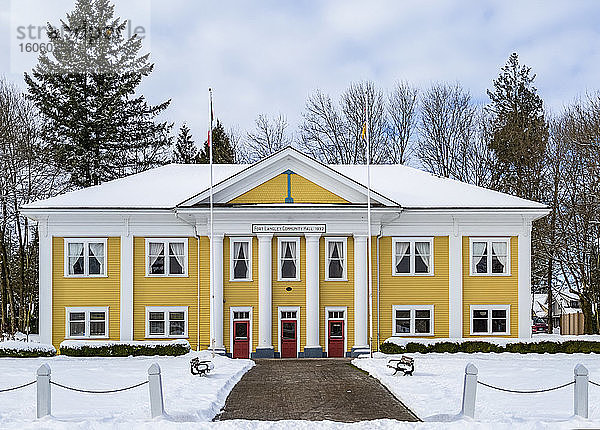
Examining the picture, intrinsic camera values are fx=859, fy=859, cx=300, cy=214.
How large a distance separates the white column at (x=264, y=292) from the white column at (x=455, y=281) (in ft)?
25.6

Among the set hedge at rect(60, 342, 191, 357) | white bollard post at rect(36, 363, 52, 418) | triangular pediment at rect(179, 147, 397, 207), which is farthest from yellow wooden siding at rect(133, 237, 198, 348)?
white bollard post at rect(36, 363, 52, 418)

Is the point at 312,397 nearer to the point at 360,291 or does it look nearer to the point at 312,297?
the point at 312,297

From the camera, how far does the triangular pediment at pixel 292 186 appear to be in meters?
35.9

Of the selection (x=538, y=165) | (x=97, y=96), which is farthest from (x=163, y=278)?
(x=538, y=165)

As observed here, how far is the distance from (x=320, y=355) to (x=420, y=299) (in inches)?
197

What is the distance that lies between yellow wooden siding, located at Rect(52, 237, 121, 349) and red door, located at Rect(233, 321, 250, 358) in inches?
197

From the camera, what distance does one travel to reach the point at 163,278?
36.9m

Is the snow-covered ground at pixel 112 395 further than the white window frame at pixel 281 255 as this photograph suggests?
No

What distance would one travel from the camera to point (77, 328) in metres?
36.5

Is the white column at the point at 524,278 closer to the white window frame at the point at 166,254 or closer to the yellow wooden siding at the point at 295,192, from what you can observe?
the yellow wooden siding at the point at 295,192

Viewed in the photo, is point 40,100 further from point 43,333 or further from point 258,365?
point 258,365

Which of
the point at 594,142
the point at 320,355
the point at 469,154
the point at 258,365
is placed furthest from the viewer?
the point at 469,154

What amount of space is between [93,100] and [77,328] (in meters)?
22.3

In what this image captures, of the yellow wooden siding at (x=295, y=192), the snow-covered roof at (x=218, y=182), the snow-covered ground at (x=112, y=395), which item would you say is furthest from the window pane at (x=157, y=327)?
the yellow wooden siding at (x=295, y=192)
